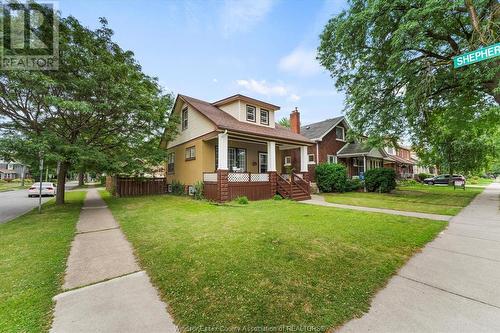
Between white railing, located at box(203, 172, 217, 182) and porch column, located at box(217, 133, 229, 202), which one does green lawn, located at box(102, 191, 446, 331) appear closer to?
porch column, located at box(217, 133, 229, 202)

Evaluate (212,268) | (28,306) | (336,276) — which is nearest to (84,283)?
(28,306)

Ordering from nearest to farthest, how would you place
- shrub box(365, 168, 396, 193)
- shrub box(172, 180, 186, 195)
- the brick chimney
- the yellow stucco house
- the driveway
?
the driveway, the yellow stucco house, shrub box(172, 180, 186, 195), shrub box(365, 168, 396, 193), the brick chimney

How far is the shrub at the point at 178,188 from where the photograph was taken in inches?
623

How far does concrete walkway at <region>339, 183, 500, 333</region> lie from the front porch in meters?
8.80

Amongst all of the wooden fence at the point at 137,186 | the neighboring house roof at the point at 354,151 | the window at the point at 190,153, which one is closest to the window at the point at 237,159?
the window at the point at 190,153

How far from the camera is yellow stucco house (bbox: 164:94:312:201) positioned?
12.2 m

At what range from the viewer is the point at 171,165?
18.7 m

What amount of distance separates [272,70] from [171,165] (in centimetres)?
1173

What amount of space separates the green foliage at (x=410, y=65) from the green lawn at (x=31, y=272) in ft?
40.6

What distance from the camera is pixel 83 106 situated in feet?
29.8

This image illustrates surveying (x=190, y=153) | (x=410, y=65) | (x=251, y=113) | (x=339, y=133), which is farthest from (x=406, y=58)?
(x=190, y=153)

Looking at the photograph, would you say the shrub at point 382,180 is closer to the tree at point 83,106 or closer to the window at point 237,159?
the window at point 237,159

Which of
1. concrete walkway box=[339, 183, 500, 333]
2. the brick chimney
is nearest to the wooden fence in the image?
the brick chimney

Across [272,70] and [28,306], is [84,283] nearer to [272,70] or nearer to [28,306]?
[28,306]
